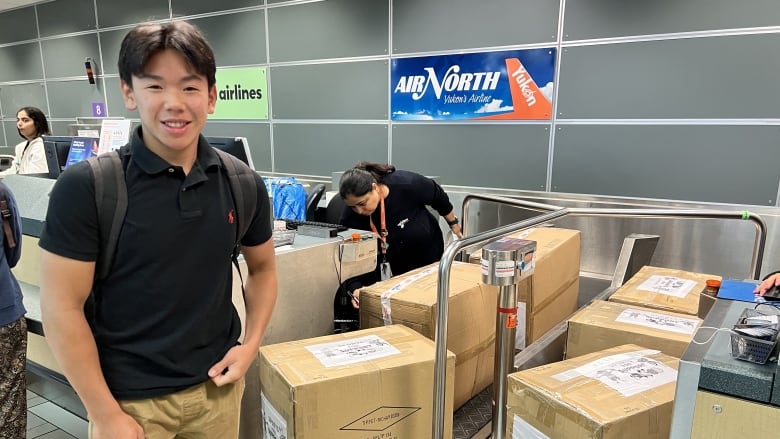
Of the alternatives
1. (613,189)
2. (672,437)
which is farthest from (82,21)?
(672,437)

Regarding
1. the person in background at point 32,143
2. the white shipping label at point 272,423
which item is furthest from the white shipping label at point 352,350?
the person in background at point 32,143

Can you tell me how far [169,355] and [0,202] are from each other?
114 centimetres

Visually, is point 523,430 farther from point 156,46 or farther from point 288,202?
point 288,202

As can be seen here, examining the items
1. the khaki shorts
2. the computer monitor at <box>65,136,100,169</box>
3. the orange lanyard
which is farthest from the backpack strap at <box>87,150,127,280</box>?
the computer monitor at <box>65,136,100,169</box>

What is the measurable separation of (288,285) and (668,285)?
1511mm

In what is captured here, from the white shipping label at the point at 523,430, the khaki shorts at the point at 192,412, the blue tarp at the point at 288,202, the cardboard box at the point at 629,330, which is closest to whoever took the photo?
the khaki shorts at the point at 192,412

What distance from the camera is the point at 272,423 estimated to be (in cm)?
136

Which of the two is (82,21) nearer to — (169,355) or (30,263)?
(30,263)

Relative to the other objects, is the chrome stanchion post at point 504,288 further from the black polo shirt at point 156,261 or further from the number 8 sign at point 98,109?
the number 8 sign at point 98,109

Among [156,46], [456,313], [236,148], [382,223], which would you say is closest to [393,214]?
[382,223]

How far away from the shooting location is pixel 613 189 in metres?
3.47

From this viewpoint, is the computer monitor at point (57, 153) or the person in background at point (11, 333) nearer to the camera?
the person in background at point (11, 333)

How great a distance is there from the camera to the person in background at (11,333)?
165 cm

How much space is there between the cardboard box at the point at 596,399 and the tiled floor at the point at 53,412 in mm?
2170
